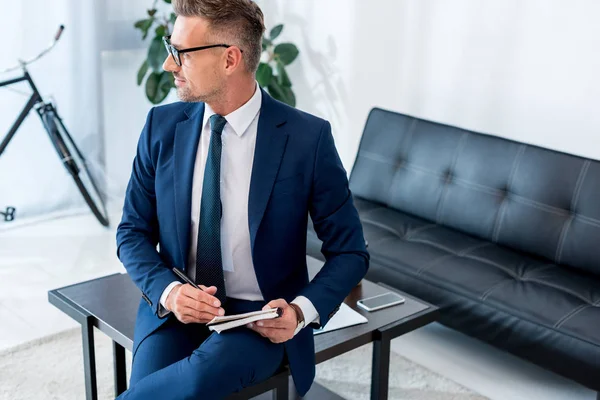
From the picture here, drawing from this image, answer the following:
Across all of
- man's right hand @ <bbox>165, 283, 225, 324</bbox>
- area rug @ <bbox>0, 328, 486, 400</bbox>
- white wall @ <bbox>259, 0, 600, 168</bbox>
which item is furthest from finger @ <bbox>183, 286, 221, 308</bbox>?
white wall @ <bbox>259, 0, 600, 168</bbox>

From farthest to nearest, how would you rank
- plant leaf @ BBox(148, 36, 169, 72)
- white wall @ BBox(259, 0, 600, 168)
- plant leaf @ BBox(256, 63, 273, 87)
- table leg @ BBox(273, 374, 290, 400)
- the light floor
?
plant leaf @ BBox(148, 36, 169, 72), plant leaf @ BBox(256, 63, 273, 87), white wall @ BBox(259, 0, 600, 168), the light floor, table leg @ BBox(273, 374, 290, 400)

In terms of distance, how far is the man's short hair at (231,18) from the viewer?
74.0 inches

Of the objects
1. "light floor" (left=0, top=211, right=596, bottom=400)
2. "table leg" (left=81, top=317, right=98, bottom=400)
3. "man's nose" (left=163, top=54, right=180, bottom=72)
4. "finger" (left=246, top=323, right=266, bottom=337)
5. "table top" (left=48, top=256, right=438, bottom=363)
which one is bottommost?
"light floor" (left=0, top=211, right=596, bottom=400)

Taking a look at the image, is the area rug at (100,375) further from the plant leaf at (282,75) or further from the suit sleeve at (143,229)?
the plant leaf at (282,75)

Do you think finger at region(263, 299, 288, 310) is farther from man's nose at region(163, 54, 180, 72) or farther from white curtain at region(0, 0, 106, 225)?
white curtain at region(0, 0, 106, 225)

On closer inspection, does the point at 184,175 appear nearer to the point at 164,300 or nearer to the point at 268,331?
the point at 164,300

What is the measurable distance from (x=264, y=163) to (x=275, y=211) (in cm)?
11

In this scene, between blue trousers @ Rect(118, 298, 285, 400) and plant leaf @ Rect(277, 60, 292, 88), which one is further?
plant leaf @ Rect(277, 60, 292, 88)

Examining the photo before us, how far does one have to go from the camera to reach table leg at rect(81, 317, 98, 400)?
2346mm

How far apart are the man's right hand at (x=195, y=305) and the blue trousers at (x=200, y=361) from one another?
2.5 inches

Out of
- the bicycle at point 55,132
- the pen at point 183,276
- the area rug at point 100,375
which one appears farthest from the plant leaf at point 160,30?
the pen at point 183,276

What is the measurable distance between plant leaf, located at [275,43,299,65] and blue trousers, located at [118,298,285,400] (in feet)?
7.60

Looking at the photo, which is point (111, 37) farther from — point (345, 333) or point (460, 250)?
point (345, 333)

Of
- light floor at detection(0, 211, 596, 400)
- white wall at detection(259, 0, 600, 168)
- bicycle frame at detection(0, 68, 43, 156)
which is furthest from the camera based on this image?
bicycle frame at detection(0, 68, 43, 156)
